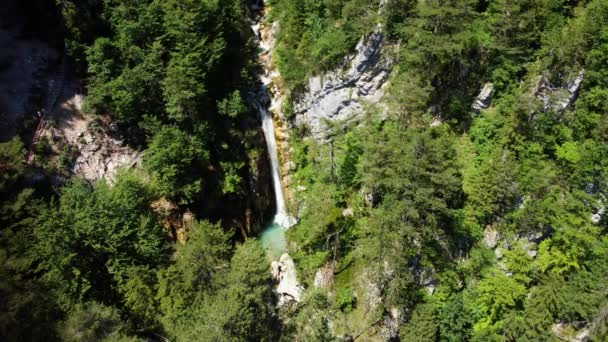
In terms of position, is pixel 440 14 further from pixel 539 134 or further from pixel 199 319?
pixel 199 319

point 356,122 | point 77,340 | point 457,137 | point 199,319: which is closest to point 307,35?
point 356,122

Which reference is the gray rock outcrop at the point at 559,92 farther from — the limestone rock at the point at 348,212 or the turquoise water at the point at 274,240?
the turquoise water at the point at 274,240

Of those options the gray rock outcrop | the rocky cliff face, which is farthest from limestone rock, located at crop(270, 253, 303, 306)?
the gray rock outcrop

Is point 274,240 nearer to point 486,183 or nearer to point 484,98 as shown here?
point 486,183

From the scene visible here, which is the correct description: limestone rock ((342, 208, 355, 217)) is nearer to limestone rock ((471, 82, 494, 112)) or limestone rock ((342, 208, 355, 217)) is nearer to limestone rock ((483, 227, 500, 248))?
limestone rock ((483, 227, 500, 248))

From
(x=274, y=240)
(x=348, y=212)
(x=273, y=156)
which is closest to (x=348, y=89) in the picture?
(x=273, y=156)

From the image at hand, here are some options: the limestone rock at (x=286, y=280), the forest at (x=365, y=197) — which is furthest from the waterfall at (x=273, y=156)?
the limestone rock at (x=286, y=280)

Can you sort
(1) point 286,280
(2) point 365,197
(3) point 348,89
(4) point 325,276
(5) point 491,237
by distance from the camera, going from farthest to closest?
1. (3) point 348,89
2. (1) point 286,280
3. (2) point 365,197
4. (4) point 325,276
5. (5) point 491,237
